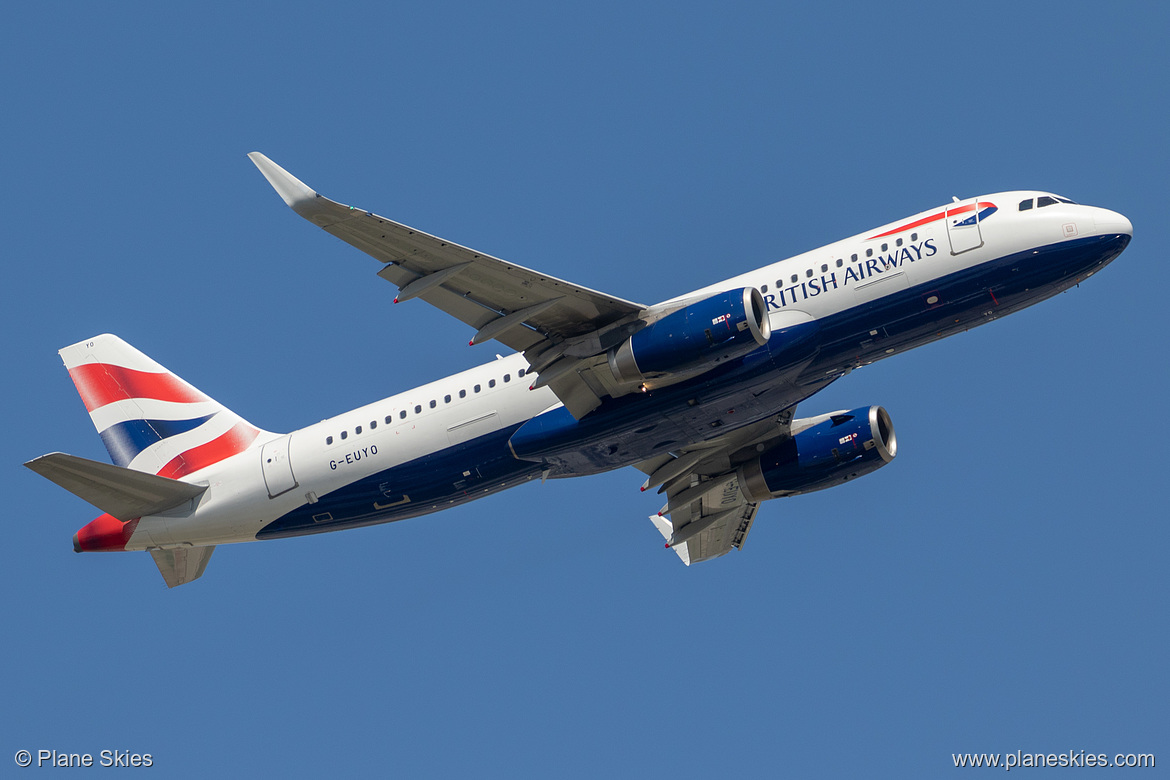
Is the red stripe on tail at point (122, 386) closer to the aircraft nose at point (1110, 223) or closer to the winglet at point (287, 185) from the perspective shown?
the winglet at point (287, 185)

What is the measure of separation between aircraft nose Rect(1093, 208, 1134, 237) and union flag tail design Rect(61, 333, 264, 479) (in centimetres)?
2711

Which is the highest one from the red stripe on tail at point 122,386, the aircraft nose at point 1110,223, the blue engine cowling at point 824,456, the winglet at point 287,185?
the red stripe on tail at point 122,386

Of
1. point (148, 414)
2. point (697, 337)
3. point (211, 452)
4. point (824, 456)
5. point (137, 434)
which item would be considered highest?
point (148, 414)

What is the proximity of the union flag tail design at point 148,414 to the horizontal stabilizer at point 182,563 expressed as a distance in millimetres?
2614

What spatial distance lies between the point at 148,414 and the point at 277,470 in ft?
20.7

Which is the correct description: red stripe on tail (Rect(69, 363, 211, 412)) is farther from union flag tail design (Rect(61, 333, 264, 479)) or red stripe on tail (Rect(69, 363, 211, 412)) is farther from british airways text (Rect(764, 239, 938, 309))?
british airways text (Rect(764, 239, 938, 309))

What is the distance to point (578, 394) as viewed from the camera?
3850 cm

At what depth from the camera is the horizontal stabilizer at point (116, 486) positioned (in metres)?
39.1

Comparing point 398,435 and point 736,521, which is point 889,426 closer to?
point 736,521

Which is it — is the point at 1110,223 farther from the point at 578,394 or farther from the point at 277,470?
the point at 277,470

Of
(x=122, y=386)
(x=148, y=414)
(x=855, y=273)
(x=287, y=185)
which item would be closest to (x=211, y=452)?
(x=148, y=414)

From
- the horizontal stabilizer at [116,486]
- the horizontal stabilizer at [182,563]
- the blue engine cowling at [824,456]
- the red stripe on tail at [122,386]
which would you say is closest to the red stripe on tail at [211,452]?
the horizontal stabilizer at [116,486]

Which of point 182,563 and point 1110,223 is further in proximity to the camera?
point 182,563

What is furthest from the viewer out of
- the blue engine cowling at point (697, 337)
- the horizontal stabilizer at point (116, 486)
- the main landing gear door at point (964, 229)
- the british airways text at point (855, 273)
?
the horizontal stabilizer at point (116, 486)
